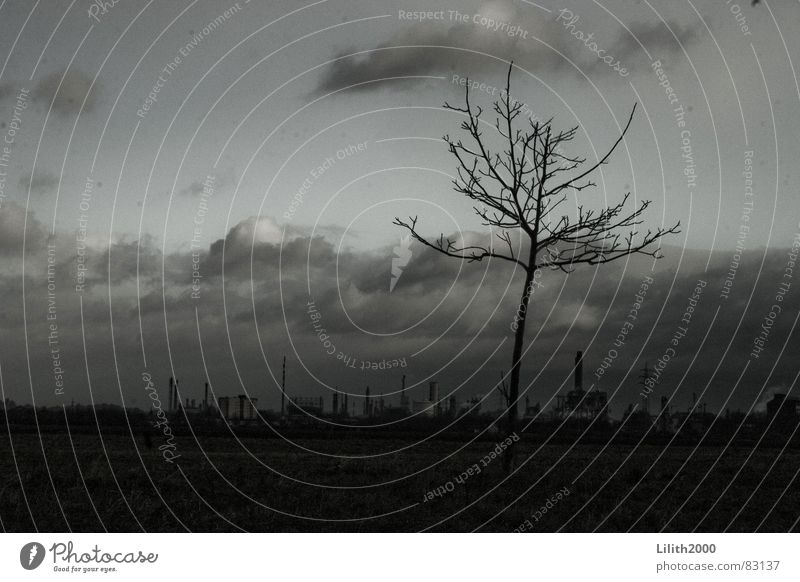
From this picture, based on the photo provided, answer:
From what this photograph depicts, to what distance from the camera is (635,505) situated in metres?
16.0

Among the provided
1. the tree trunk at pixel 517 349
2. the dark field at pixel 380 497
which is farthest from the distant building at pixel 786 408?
the tree trunk at pixel 517 349

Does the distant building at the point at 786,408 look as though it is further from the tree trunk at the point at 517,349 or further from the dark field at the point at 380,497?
the tree trunk at the point at 517,349

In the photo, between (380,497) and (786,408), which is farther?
(786,408)

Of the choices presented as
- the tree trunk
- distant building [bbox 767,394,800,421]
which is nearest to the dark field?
the tree trunk

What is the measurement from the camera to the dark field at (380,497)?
13.9 m

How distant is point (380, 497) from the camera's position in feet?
51.5

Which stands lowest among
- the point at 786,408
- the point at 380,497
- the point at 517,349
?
the point at 786,408

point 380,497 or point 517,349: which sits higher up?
point 517,349

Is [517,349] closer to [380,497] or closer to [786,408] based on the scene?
[380,497]

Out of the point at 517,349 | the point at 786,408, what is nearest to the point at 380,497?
the point at 517,349

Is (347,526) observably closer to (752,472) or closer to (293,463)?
(293,463)

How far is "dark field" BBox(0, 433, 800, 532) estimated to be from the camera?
13875 mm
